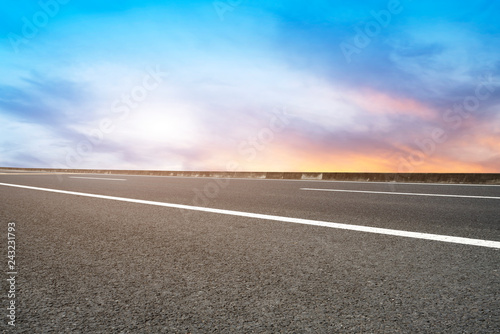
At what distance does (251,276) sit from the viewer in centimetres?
235

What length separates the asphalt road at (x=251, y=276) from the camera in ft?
5.61

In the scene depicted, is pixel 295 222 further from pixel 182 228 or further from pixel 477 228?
pixel 477 228

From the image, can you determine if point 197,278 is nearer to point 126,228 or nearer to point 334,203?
point 126,228

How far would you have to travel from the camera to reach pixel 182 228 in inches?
157

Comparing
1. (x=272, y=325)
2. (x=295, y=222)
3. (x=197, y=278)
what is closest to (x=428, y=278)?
(x=272, y=325)

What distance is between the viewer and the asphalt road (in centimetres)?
171

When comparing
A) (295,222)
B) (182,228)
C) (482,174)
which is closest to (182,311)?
(182,228)

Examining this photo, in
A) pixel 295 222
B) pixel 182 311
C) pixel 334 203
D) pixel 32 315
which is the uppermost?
pixel 334 203

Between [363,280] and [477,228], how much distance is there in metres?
2.43

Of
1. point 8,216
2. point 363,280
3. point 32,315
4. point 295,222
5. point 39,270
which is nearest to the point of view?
point 32,315

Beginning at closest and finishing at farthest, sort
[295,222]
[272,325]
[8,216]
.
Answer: [272,325], [295,222], [8,216]

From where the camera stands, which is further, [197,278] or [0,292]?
[197,278]

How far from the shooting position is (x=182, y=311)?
1.81 metres

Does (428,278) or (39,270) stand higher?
(428,278)
